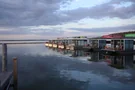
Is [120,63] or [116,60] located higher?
[116,60]

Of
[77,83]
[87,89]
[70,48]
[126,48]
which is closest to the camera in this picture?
[87,89]

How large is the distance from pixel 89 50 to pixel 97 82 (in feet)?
171

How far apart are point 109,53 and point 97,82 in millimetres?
38619

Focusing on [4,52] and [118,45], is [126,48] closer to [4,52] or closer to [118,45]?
[118,45]

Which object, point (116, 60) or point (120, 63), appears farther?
point (116, 60)

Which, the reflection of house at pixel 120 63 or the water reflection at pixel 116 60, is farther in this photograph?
the water reflection at pixel 116 60

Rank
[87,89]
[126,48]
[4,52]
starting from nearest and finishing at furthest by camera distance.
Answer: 1. [4,52]
2. [87,89]
3. [126,48]

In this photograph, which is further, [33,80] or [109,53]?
[109,53]

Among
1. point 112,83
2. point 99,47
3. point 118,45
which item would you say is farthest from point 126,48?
point 112,83

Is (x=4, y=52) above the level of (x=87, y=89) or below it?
above

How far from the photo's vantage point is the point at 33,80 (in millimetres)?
22766

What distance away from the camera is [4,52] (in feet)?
52.8

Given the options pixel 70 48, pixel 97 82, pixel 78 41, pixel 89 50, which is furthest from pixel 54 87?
pixel 78 41

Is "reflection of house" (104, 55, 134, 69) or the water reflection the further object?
the water reflection
